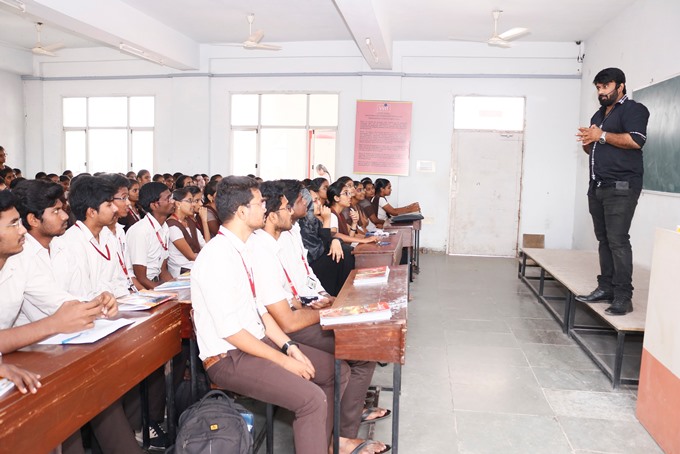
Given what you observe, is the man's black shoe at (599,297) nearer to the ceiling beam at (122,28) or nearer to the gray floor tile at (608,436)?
the gray floor tile at (608,436)

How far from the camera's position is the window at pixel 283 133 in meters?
9.05

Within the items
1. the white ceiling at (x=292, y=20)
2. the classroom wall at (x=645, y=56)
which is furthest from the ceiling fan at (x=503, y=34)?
the classroom wall at (x=645, y=56)

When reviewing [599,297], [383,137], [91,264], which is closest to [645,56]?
[599,297]

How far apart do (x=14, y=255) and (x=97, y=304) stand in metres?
0.37

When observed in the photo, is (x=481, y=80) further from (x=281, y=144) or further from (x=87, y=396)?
(x=87, y=396)

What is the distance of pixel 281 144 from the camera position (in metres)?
9.26

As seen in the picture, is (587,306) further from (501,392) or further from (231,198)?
(231,198)

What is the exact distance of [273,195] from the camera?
280cm

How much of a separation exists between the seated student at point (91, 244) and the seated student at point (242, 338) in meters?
0.73

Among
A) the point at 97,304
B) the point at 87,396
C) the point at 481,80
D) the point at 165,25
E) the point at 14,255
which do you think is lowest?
the point at 87,396

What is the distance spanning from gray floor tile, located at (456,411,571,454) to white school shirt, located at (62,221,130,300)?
191 centimetres

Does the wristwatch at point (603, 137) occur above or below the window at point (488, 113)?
below

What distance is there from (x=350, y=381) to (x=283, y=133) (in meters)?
7.21

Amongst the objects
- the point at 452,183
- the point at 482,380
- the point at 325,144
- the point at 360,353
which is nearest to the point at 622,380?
the point at 482,380
